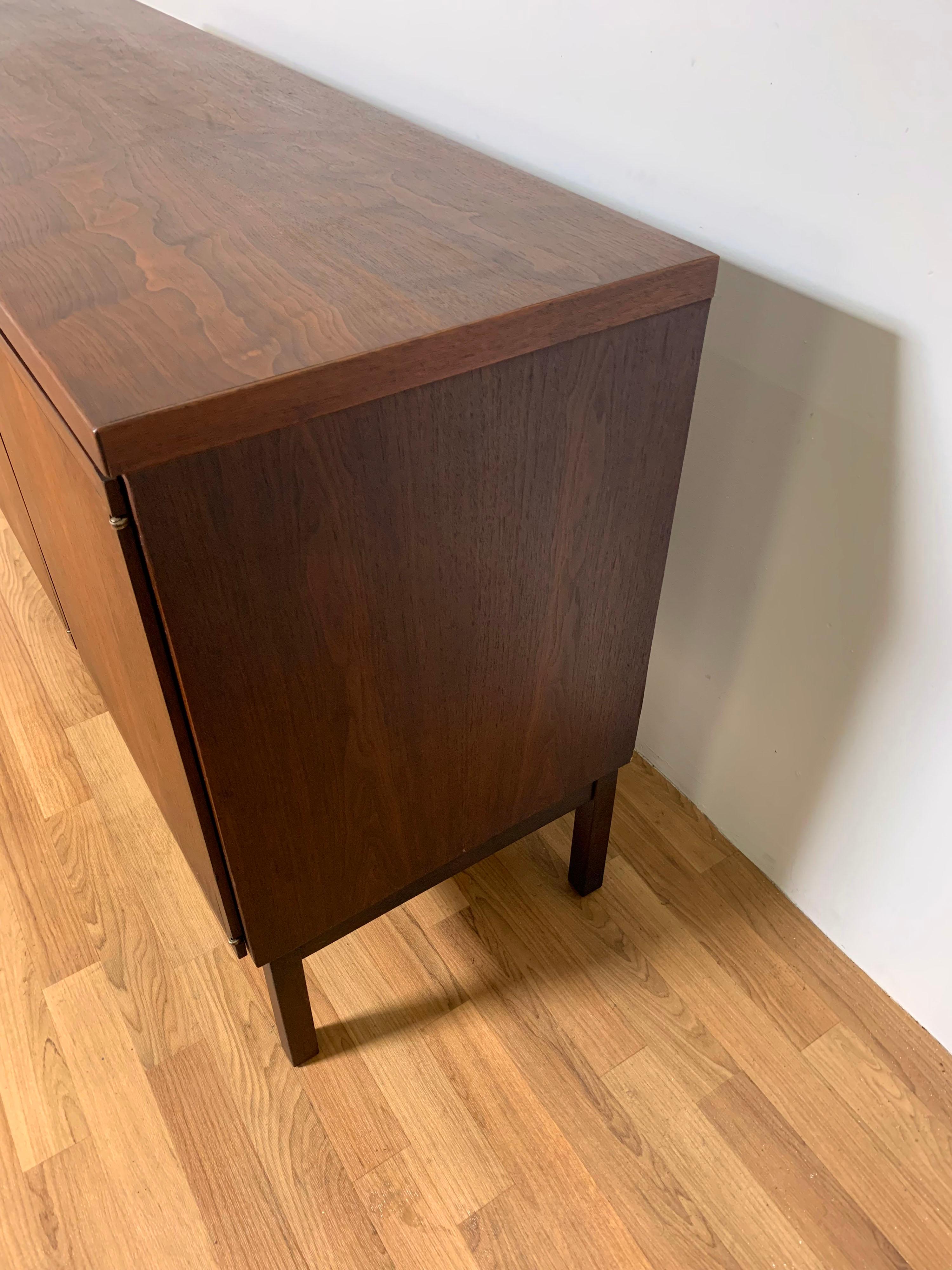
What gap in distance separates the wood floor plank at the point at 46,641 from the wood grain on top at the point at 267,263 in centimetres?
81

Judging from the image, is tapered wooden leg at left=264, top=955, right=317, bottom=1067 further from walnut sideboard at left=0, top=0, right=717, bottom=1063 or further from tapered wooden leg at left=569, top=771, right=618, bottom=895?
tapered wooden leg at left=569, top=771, right=618, bottom=895

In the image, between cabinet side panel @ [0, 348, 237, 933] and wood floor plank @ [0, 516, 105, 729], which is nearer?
cabinet side panel @ [0, 348, 237, 933]

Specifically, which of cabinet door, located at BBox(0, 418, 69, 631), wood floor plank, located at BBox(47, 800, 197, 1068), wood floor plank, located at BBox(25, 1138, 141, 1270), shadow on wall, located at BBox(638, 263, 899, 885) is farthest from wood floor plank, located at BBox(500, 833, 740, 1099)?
cabinet door, located at BBox(0, 418, 69, 631)

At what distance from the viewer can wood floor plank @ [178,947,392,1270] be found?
0.90 meters

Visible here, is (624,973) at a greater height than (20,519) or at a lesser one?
lesser

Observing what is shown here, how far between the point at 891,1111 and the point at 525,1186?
1.31ft

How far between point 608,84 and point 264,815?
725mm

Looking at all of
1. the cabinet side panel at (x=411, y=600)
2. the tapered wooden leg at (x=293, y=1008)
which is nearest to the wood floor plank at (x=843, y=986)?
the cabinet side panel at (x=411, y=600)

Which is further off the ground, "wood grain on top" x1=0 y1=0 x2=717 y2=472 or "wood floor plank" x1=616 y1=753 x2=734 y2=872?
"wood grain on top" x1=0 y1=0 x2=717 y2=472

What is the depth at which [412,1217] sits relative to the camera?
917 millimetres

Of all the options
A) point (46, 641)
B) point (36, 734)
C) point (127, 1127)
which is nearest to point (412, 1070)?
point (127, 1127)

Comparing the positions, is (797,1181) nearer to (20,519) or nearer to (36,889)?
(36,889)

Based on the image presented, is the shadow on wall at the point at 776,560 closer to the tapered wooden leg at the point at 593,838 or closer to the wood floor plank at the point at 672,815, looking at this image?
the wood floor plank at the point at 672,815

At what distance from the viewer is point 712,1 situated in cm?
74
